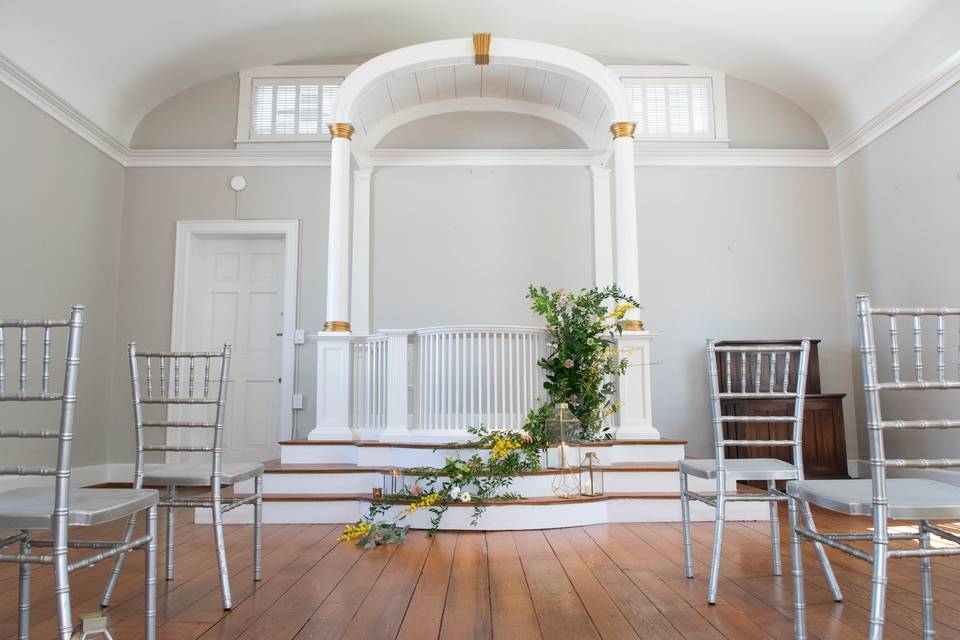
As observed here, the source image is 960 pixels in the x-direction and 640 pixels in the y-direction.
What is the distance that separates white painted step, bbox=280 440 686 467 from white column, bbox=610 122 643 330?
942mm

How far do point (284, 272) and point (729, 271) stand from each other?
4070mm

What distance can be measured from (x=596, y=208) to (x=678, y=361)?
5.18 ft

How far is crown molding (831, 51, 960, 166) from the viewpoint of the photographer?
4.55m

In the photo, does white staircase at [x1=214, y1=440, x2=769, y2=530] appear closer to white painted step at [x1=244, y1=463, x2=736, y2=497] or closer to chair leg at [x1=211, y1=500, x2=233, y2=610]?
white painted step at [x1=244, y1=463, x2=736, y2=497]

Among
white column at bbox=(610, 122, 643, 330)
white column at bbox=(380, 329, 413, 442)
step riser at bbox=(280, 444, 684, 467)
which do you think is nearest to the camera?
step riser at bbox=(280, 444, 684, 467)

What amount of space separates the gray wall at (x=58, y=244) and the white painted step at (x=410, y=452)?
6.40 ft

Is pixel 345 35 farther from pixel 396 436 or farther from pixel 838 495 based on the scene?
pixel 838 495

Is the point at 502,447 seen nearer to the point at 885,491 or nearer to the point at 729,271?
the point at 885,491

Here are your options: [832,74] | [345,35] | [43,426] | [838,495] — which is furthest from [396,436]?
[832,74]

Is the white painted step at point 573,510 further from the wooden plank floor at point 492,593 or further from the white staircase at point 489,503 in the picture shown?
the wooden plank floor at point 492,593

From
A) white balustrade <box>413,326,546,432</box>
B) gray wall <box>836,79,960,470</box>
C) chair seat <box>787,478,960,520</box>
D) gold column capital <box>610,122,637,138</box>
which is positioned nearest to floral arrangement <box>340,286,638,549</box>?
white balustrade <box>413,326,546,432</box>

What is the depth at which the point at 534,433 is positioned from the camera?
4.11 m

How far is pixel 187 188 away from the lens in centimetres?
600

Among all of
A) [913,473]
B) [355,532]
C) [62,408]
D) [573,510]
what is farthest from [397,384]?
[913,473]
